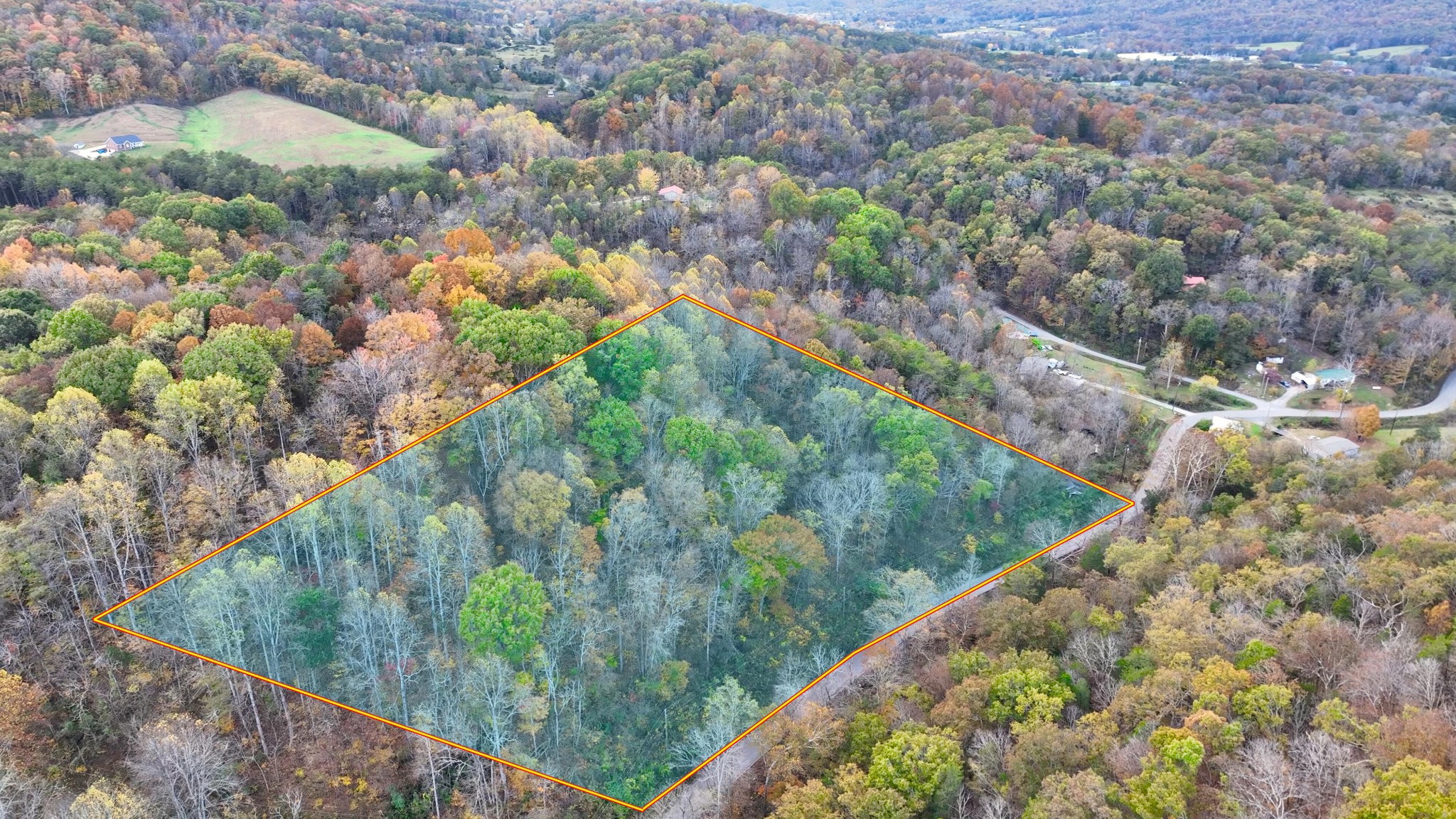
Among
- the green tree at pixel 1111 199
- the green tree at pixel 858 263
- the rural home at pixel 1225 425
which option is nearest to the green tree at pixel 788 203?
the green tree at pixel 858 263

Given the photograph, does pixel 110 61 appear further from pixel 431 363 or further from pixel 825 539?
pixel 825 539

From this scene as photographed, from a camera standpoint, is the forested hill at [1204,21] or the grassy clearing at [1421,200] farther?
the forested hill at [1204,21]

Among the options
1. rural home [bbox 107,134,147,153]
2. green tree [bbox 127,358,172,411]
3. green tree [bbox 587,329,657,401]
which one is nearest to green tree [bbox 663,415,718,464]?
green tree [bbox 587,329,657,401]

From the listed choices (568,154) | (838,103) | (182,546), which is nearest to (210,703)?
(182,546)

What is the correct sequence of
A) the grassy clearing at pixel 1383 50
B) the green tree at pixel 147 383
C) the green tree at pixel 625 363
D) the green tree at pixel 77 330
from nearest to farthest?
1. the green tree at pixel 625 363
2. the green tree at pixel 147 383
3. the green tree at pixel 77 330
4. the grassy clearing at pixel 1383 50

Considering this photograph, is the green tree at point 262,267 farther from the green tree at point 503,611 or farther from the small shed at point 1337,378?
the small shed at point 1337,378

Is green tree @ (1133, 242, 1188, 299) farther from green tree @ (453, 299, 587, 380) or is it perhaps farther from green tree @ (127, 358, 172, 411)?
green tree @ (127, 358, 172, 411)
